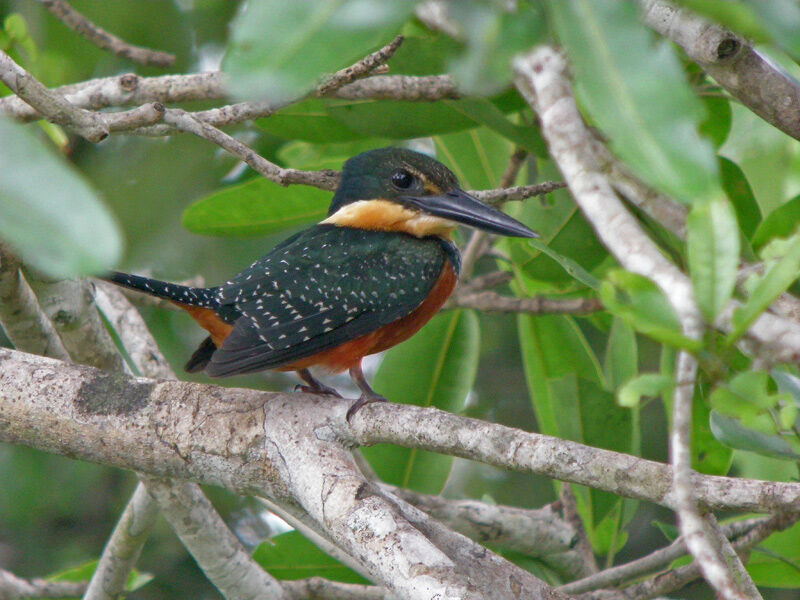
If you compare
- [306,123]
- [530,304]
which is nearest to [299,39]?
[306,123]

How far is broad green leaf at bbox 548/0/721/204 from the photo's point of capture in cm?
91

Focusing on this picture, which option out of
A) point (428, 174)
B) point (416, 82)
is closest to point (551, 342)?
point (428, 174)

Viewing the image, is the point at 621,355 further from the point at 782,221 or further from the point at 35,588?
the point at 35,588

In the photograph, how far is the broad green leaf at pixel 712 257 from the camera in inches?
44.4

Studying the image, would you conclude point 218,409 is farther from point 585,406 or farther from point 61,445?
point 585,406

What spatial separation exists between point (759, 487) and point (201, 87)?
203 centimetres

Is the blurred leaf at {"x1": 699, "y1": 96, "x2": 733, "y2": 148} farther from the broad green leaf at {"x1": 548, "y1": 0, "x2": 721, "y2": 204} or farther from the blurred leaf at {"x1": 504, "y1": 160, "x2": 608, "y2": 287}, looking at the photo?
the broad green leaf at {"x1": 548, "y1": 0, "x2": 721, "y2": 204}

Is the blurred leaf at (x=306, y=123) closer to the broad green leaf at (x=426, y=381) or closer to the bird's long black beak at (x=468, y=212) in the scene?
the bird's long black beak at (x=468, y=212)

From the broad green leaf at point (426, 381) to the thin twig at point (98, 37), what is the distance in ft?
4.55

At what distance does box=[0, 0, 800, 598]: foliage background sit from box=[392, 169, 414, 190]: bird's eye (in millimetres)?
169

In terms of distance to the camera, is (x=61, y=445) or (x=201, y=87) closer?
(x=61, y=445)

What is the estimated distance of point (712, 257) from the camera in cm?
114

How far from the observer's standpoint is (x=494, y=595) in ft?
6.71

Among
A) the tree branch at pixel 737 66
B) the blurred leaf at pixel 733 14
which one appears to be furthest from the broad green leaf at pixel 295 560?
the blurred leaf at pixel 733 14
